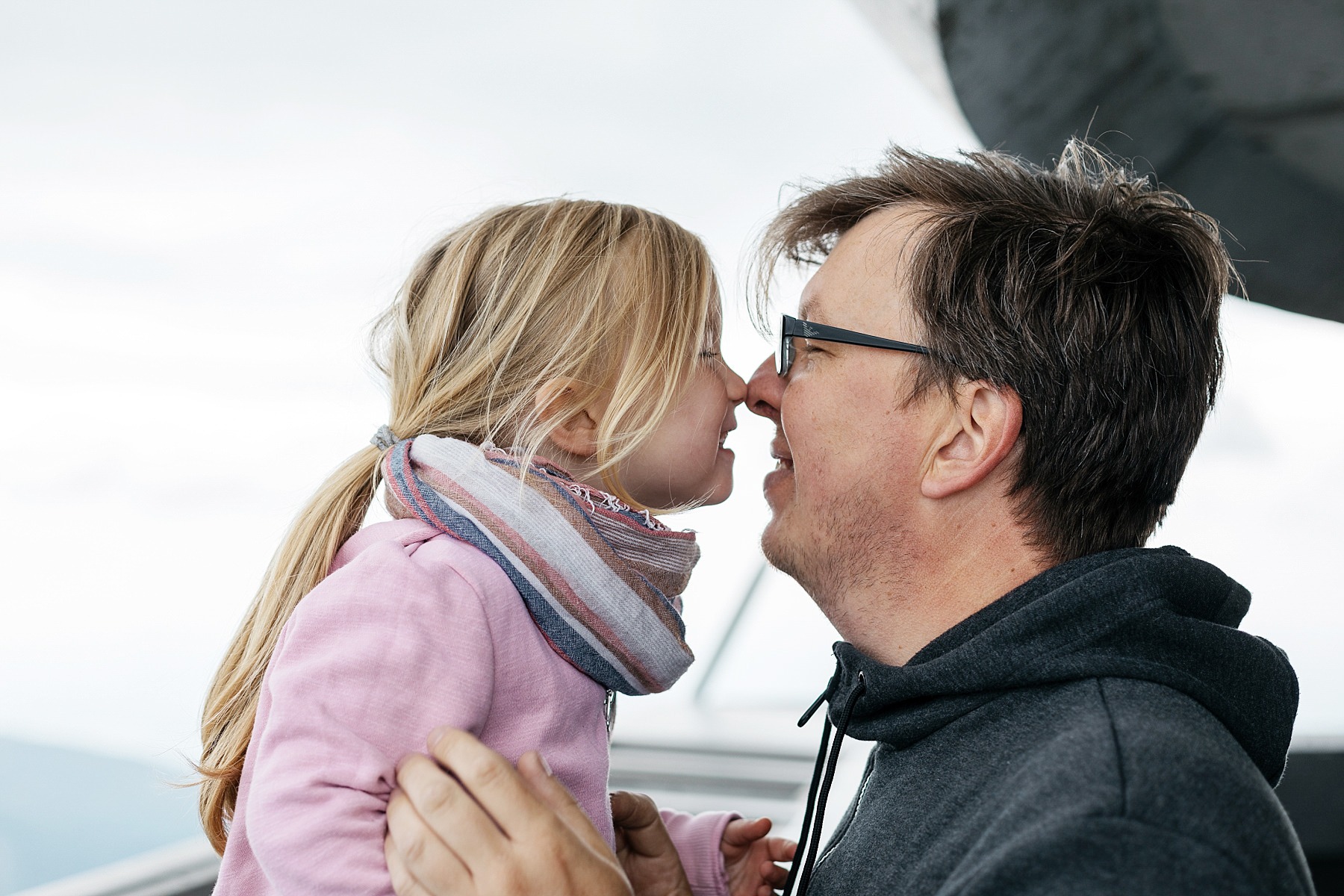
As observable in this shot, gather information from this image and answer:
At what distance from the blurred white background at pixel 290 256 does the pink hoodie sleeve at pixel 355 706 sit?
1.68 ft

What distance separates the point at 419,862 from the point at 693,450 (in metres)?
0.76

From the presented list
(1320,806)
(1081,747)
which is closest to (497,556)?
(1081,747)

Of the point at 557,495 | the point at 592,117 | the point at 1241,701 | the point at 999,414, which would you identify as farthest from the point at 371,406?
the point at 1241,701

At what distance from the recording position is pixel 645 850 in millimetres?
1506

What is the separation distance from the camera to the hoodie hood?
3.57ft

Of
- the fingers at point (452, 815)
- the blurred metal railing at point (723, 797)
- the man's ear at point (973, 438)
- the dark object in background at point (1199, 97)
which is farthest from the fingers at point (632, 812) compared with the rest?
the dark object in background at point (1199, 97)

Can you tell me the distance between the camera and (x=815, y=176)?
6.29 ft

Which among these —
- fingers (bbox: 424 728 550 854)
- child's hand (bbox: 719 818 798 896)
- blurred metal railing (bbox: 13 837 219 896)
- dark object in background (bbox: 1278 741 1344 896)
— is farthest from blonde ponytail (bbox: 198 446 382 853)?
dark object in background (bbox: 1278 741 1344 896)

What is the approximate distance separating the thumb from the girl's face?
0.53 m

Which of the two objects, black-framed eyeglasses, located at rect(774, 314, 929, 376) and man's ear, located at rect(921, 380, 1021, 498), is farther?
black-framed eyeglasses, located at rect(774, 314, 929, 376)

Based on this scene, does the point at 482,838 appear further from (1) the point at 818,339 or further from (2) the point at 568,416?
(1) the point at 818,339

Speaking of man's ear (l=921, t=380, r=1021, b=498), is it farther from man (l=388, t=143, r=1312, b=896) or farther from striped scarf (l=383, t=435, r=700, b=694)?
striped scarf (l=383, t=435, r=700, b=694)

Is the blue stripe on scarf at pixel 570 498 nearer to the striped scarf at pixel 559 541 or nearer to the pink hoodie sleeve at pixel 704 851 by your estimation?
the striped scarf at pixel 559 541

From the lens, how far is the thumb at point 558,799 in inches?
43.1
